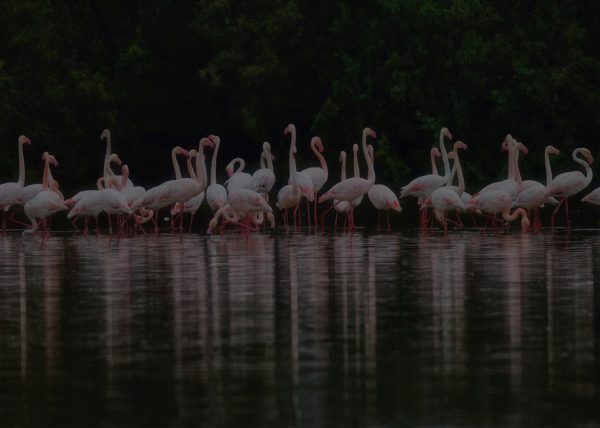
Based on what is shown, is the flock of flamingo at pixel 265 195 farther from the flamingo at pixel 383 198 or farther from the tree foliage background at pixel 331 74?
the tree foliage background at pixel 331 74

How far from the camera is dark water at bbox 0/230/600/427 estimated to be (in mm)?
8867

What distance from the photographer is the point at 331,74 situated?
4694cm

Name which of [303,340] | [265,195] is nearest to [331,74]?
[265,195]

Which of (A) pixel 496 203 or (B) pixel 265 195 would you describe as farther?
(B) pixel 265 195

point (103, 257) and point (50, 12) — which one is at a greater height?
point (50, 12)

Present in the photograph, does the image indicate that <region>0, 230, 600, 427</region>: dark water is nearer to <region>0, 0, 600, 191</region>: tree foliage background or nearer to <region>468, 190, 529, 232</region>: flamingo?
<region>468, 190, 529, 232</region>: flamingo

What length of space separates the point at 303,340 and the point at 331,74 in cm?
3583

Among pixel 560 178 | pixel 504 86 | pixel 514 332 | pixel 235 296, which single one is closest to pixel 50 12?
pixel 504 86

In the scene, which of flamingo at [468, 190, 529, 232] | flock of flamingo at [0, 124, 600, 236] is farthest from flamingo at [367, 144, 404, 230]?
flamingo at [468, 190, 529, 232]

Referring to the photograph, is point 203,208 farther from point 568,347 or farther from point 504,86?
point 568,347

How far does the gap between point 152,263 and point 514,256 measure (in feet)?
13.4

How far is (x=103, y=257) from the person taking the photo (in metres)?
19.7

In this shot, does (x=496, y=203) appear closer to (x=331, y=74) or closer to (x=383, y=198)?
(x=383, y=198)

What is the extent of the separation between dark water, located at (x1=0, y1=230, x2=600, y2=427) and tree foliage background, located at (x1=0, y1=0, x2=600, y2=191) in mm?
23652
